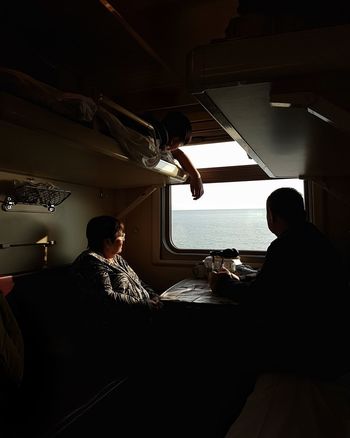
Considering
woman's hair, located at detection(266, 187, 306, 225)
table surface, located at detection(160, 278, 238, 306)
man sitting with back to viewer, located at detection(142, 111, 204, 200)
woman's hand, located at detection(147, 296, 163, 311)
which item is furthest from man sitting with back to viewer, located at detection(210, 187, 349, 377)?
man sitting with back to viewer, located at detection(142, 111, 204, 200)

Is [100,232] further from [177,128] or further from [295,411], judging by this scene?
[295,411]

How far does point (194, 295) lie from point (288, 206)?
0.77 meters

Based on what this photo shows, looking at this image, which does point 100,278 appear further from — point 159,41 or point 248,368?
point 159,41

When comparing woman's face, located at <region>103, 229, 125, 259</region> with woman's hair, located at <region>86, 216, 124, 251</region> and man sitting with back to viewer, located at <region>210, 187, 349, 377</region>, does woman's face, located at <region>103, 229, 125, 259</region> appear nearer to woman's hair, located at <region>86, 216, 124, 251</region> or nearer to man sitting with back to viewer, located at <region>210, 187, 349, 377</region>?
woman's hair, located at <region>86, 216, 124, 251</region>

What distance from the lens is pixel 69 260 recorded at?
249 centimetres

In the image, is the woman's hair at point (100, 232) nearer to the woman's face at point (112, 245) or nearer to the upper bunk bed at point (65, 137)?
the woman's face at point (112, 245)

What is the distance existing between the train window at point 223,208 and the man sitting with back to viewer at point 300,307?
1.25 meters

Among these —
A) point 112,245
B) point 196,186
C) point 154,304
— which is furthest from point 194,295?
point 196,186

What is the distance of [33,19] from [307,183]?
81.3 inches

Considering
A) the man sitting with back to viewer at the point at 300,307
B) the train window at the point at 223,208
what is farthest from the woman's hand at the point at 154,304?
the train window at the point at 223,208

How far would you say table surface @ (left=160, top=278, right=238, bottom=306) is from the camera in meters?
1.81

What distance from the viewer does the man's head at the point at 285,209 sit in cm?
153

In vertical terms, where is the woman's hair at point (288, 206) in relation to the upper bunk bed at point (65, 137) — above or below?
below

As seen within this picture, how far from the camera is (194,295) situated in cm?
195
